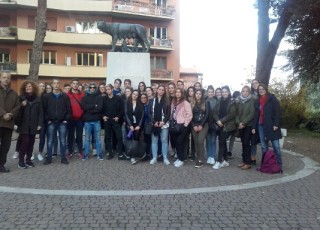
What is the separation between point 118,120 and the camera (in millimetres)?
9672

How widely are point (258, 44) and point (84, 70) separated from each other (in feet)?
71.0

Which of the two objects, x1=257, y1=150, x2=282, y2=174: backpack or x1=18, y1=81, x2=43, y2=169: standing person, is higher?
x1=18, y1=81, x2=43, y2=169: standing person

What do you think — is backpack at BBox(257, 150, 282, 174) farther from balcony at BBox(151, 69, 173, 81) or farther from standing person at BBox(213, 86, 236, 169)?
balcony at BBox(151, 69, 173, 81)

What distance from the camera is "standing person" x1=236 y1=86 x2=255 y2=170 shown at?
29.4 ft

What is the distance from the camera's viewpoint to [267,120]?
28.2 feet

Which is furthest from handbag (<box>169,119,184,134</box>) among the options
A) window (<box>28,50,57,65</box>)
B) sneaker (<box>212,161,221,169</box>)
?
window (<box>28,50,57,65</box>)

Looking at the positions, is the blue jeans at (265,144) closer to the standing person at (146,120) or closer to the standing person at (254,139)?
the standing person at (254,139)

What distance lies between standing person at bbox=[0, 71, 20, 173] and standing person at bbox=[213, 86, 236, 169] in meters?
4.74

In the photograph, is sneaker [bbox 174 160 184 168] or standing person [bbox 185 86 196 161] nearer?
sneaker [bbox 174 160 184 168]

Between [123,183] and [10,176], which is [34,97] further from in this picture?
[123,183]

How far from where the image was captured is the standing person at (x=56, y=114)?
910cm

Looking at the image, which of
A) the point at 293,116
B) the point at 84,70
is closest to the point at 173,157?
the point at 293,116

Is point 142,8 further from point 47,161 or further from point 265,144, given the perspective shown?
point 265,144

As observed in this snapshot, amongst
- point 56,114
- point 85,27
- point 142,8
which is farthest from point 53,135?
point 142,8
